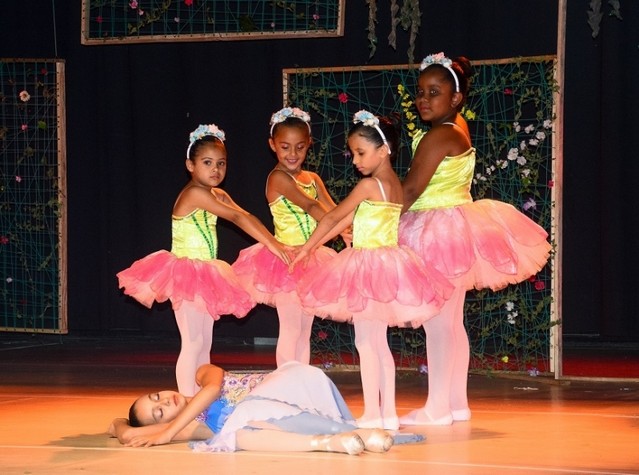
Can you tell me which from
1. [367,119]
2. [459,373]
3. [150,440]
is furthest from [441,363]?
[150,440]

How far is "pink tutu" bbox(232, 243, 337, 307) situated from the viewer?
5.61 metres

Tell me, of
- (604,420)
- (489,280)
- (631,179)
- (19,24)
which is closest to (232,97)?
(19,24)

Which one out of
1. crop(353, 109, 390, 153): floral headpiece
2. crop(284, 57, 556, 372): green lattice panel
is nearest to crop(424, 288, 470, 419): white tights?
crop(353, 109, 390, 153): floral headpiece

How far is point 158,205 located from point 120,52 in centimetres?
124

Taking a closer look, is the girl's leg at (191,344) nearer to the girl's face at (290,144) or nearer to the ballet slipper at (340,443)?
the girl's face at (290,144)

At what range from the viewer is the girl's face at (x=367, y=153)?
4926 mm

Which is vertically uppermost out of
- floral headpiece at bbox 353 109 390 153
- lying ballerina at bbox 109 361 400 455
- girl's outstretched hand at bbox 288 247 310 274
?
floral headpiece at bbox 353 109 390 153

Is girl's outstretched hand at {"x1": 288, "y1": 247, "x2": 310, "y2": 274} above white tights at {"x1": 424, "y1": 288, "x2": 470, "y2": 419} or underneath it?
above

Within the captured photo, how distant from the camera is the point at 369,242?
193 inches

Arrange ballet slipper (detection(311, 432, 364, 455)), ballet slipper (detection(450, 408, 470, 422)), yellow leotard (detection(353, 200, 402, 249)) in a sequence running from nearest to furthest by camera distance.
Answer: ballet slipper (detection(311, 432, 364, 455))
yellow leotard (detection(353, 200, 402, 249))
ballet slipper (detection(450, 408, 470, 422))

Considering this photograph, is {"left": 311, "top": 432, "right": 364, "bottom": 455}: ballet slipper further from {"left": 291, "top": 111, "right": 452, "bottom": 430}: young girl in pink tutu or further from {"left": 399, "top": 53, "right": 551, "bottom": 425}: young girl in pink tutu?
{"left": 399, "top": 53, "right": 551, "bottom": 425}: young girl in pink tutu

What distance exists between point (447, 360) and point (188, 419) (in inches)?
50.5

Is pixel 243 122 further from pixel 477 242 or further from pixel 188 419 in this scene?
pixel 188 419

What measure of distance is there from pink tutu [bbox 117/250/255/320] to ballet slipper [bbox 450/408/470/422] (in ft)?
3.76
